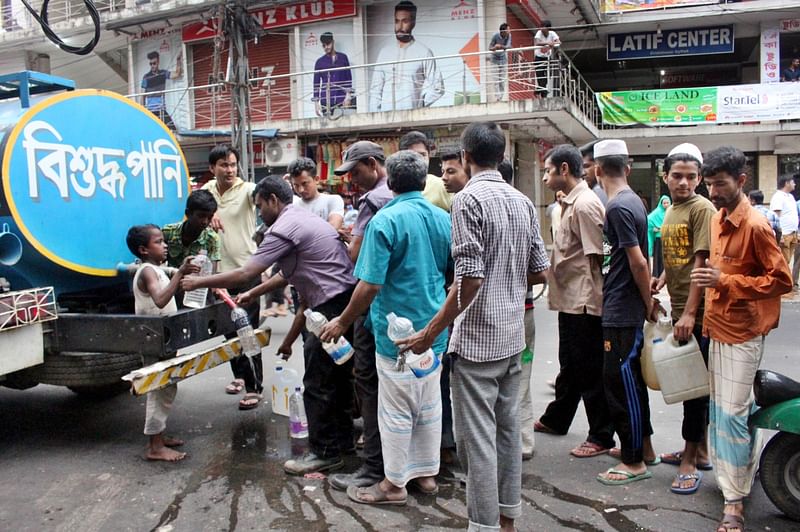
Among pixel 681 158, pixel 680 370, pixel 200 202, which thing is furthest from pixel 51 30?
pixel 680 370

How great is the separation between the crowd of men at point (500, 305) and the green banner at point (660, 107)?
1347 cm

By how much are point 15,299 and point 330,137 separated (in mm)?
12914

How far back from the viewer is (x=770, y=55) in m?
17.7

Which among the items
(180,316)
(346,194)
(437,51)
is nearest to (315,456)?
(180,316)

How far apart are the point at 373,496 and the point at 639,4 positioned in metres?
17.8

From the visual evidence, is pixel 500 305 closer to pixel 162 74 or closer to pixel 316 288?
pixel 316 288

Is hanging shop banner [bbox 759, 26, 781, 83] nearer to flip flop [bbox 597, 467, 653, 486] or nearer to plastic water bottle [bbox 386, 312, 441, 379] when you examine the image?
flip flop [bbox 597, 467, 653, 486]

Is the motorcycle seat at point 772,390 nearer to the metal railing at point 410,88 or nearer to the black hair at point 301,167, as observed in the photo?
the black hair at point 301,167

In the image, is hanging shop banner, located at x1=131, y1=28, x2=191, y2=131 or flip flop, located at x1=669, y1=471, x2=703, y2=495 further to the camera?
hanging shop banner, located at x1=131, y1=28, x2=191, y2=131

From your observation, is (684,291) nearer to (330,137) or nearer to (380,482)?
(380,482)

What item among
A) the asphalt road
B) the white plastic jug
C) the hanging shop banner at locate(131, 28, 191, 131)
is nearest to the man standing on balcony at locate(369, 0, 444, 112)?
the hanging shop banner at locate(131, 28, 191, 131)

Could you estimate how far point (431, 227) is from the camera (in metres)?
3.40

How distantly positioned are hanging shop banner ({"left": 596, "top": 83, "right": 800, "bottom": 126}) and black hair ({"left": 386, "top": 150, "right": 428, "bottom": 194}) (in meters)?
14.9

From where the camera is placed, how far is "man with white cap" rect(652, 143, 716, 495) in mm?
3502
